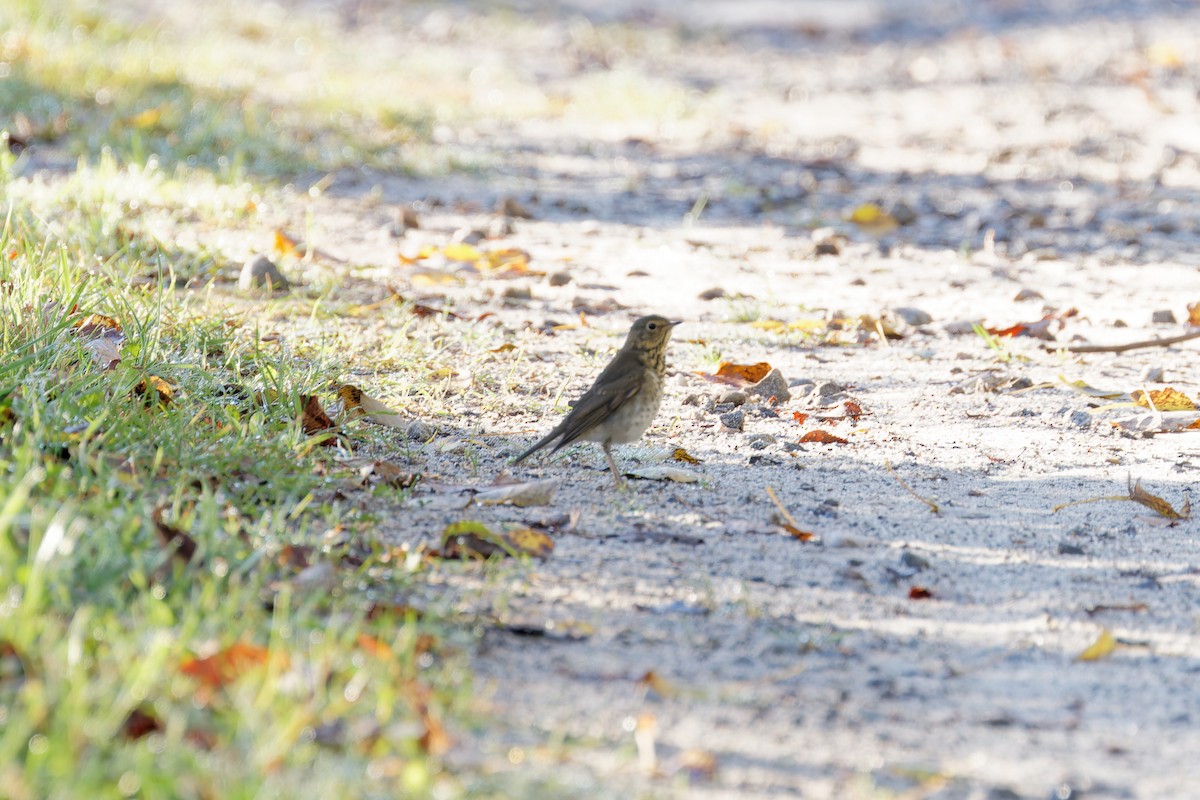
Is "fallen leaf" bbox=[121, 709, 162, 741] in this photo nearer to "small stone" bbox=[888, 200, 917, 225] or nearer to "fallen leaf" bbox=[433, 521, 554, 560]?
"fallen leaf" bbox=[433, 521, 554, 560]

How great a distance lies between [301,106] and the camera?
1069 cm

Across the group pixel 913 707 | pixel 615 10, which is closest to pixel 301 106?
pixel 913 707

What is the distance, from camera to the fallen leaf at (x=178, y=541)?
9.95ft

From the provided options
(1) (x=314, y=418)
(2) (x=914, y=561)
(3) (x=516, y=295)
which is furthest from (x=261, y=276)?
(2) (x=914, y=561)

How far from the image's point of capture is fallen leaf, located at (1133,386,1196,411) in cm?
493

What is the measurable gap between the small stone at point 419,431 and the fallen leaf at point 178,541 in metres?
1.44

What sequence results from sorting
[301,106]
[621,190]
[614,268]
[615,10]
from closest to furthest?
[614,268]
[621,190]
[301,106]
[615,10]

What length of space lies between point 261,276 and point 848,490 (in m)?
2.96

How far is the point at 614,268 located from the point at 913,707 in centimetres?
466

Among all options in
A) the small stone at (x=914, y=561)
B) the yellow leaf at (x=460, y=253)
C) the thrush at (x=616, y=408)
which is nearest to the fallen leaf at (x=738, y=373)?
the thrush at (x=616, y=408)

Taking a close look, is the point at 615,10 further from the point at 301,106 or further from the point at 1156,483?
the point at 1156,483

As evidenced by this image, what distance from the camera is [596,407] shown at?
408cm

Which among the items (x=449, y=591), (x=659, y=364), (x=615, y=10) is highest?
(x=615, y=10)

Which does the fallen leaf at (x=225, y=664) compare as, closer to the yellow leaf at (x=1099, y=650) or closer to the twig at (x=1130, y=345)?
the yellow leaf at (x=1099, y=650)
